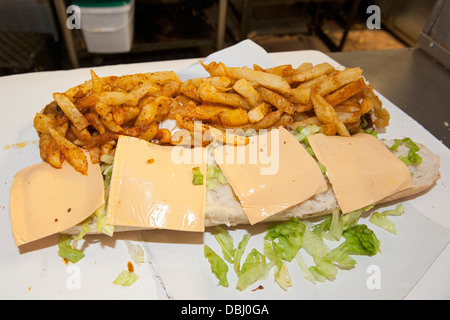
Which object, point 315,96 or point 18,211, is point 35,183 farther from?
point 315,96

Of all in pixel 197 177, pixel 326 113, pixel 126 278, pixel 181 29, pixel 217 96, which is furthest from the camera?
pixel 181 29

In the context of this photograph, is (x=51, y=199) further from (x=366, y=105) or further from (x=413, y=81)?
(x=413, y=81)

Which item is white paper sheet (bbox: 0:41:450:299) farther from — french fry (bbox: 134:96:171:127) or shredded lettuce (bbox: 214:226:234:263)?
french fry (bbox: 134:96:171:127)

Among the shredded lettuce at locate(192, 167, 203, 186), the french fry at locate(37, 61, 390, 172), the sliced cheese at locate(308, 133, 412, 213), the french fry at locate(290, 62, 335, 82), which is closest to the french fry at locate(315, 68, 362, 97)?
the french fry at locate(37, 61, 390, 172)

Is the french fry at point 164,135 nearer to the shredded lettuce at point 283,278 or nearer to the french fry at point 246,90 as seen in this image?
the french fry at point 246,90

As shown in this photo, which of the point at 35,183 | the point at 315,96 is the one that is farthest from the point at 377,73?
the point at 35,183

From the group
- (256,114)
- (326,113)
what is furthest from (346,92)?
(256,114)

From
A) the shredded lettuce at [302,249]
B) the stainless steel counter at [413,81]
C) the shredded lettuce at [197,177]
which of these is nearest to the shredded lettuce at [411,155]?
the shredded lettuce at [302,249]
